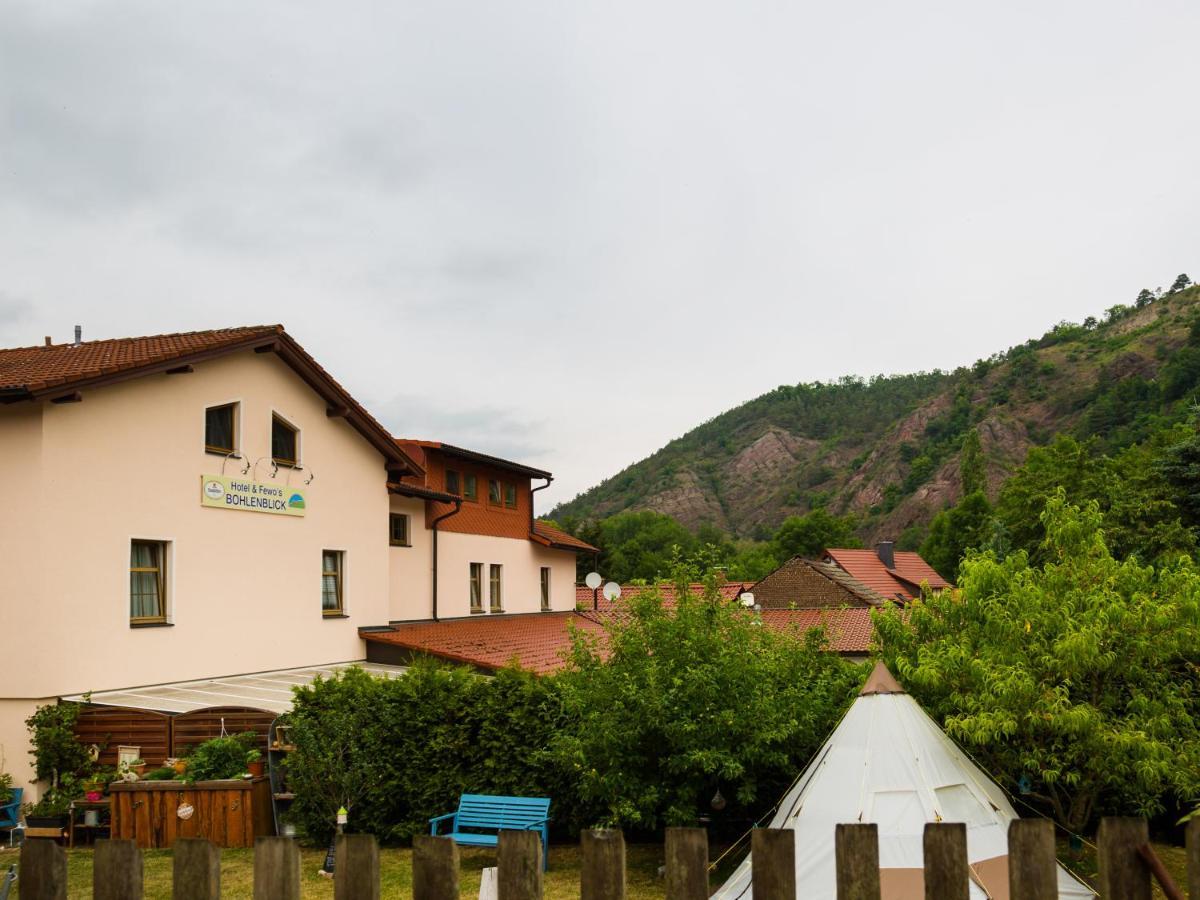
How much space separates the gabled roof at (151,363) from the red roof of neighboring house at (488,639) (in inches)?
167

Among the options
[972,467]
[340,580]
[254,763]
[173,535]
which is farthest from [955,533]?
[254,763]

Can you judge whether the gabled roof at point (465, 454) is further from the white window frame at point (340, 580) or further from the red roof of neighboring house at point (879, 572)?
the red roof of neighboring house at point (879, 572)

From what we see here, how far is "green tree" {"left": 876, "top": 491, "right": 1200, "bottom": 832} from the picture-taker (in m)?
10.0

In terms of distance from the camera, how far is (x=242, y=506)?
1892 centimetres

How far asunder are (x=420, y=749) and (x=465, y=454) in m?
15.8

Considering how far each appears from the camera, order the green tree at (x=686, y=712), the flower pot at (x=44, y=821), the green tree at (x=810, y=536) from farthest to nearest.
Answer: the green tree at (x=810, y=536) → the flower pot at (x=44, y=821) → the green tree at (x=686, y=712)

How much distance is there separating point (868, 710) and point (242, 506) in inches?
513

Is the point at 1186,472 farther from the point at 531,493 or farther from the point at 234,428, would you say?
the point at 234,428

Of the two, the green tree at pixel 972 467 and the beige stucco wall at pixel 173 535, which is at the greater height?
the green tree at pixel 972 467

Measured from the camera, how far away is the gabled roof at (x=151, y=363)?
15.3 meters

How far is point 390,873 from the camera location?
11.9m

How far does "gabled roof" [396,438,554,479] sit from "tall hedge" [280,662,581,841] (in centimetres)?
1388

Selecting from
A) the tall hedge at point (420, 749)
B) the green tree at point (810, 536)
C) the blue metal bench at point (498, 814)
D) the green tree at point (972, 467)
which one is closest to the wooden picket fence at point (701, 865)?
the blue metal bench at point (498, 814)

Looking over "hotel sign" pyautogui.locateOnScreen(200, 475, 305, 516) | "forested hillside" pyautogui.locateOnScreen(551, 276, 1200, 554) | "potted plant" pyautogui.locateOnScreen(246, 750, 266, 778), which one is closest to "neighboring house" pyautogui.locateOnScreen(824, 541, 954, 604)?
"forested hillside" pyautogui.locateOnScreen(551, 276, 1200, 554)
